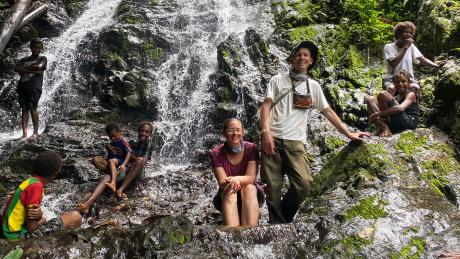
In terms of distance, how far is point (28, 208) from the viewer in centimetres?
402

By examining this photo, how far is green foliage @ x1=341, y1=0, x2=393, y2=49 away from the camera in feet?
40.3

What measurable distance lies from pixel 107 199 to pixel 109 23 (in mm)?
9898

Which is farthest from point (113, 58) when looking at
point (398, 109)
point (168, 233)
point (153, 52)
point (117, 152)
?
point (168, 233)

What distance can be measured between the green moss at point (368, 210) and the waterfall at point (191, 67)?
635cm

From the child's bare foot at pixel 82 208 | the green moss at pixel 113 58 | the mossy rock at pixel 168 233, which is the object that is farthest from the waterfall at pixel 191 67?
the mossy rock at pixel 168 233

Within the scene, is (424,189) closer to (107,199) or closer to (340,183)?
(340,183)

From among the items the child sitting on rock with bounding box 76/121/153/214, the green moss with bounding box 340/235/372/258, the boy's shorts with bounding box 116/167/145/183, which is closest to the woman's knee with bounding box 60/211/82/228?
the child sitting on rock with bounding box 76/121/153/214

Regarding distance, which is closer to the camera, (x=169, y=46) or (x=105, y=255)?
(x=105, y=255)

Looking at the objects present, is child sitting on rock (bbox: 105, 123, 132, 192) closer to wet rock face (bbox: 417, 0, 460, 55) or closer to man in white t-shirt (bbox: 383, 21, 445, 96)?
man in white t-shirt (bbox: 383, 21, 445, 96)

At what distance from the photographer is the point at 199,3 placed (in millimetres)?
16500

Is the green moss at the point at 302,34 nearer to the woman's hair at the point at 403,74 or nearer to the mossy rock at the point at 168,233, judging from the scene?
the woman's hair at the point at 403,74

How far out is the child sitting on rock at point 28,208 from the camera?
3994 mm

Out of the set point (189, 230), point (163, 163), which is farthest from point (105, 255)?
point (163, 163)

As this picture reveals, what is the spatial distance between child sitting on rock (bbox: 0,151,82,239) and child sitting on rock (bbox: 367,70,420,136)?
4677 mm
